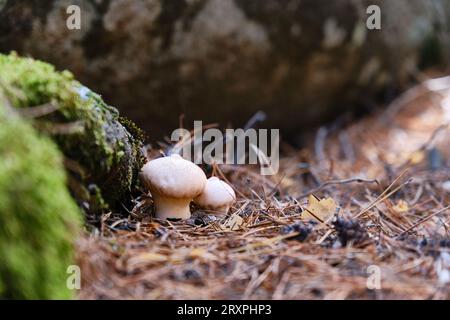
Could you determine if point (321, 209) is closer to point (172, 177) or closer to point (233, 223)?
point (233, 223)

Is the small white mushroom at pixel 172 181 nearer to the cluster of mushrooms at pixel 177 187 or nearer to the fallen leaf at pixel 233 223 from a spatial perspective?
the cluster of mushrooms at pixel 177 187

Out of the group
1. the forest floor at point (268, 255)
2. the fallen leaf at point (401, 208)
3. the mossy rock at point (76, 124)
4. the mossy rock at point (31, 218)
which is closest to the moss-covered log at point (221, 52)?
the forest floor at point (268, 255)

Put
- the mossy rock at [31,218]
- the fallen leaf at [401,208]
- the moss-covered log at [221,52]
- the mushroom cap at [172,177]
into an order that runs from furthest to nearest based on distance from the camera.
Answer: the moss-covered log at [221,52] → the fallen leaf at [401,208] → the mushroom cap at [172,177] → the mossy rock at [31,218]

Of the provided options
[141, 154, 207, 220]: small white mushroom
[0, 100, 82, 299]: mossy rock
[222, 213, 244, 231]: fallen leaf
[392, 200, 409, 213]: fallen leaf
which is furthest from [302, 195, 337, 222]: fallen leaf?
[0, 100, 82, 299]: mossy rock

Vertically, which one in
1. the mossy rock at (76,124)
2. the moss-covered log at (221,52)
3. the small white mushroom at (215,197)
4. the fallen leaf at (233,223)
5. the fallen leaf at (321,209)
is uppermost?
the moss-covered log at (221,52)

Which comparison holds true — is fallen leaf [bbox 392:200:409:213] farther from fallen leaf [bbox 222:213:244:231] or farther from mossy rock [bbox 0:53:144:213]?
mossy rock [bbox 0:53:144:213]
